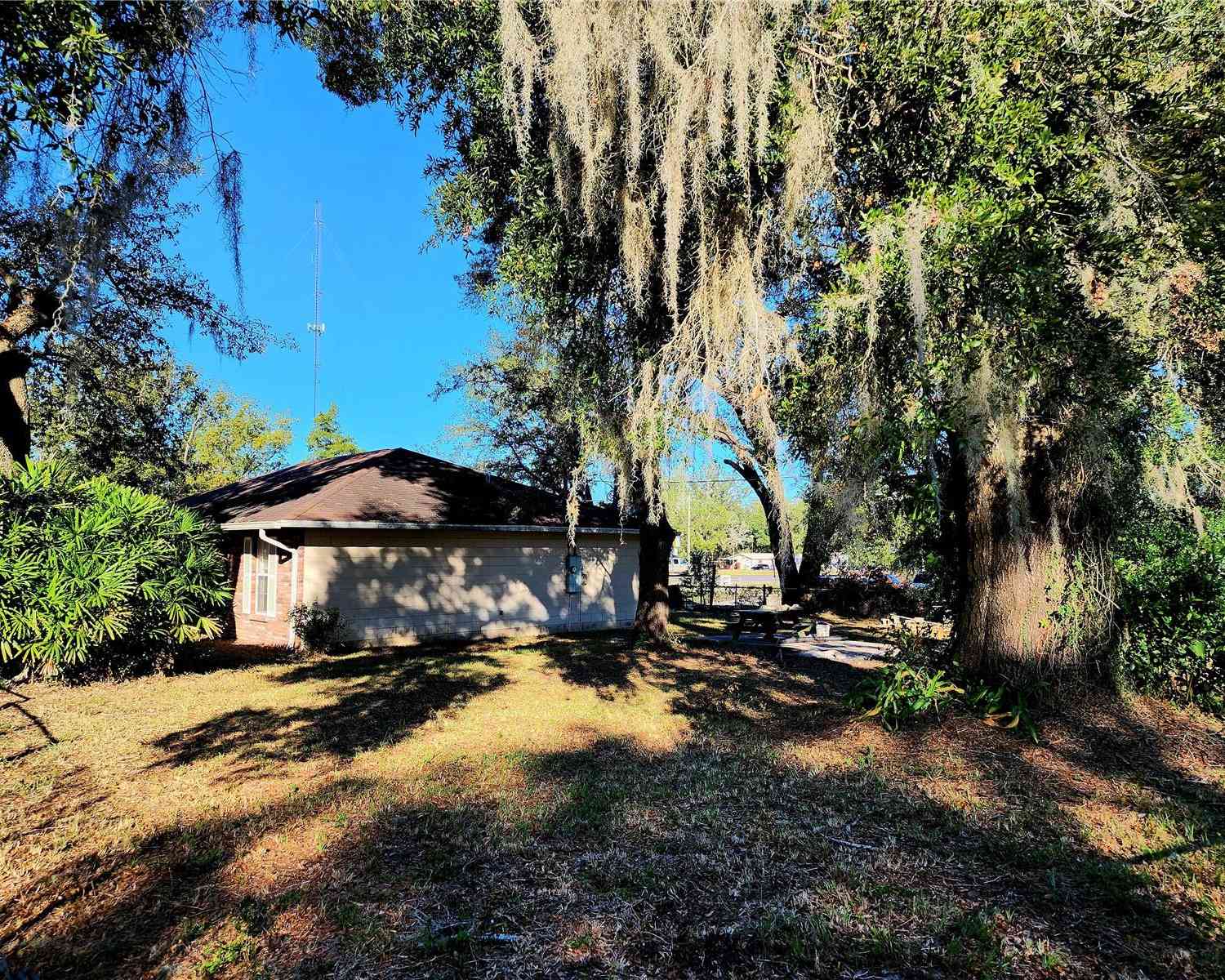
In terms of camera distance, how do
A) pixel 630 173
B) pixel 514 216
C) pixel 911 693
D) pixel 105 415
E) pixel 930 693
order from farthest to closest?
pixel 105 415, pixel 514 216, pixel 630 173, pixel 911 693, pixel 930 693

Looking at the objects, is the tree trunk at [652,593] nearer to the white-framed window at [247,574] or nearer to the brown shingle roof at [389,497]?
the brown shingle roof at [389,497]

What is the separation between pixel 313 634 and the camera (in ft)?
35.8

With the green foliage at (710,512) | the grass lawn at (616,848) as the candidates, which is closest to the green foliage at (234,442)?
the green foliage at (710,512)

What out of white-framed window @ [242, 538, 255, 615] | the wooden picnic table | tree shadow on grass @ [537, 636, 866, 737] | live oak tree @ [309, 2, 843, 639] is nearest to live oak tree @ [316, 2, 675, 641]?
live oak tree @ [309, 2, 843, 639]

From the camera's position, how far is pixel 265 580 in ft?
39.9

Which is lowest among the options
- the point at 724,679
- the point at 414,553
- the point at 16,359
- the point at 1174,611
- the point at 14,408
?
the point at 724,679

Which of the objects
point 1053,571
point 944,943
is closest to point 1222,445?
point 1053,571

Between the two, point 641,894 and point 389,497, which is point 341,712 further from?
point 389,497

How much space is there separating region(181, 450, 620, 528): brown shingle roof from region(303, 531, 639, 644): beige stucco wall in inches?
15.7

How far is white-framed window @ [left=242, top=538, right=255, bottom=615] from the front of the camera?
12.5 metres

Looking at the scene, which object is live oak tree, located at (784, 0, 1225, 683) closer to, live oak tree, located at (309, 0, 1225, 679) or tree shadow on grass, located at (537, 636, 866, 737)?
live oak tree, located at (309, 0, 1225, 679)

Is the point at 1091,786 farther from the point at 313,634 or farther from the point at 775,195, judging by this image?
the point at 313,634

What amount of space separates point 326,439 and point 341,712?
28.7m

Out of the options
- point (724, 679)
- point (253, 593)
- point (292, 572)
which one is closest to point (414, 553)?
point (292, 572)
